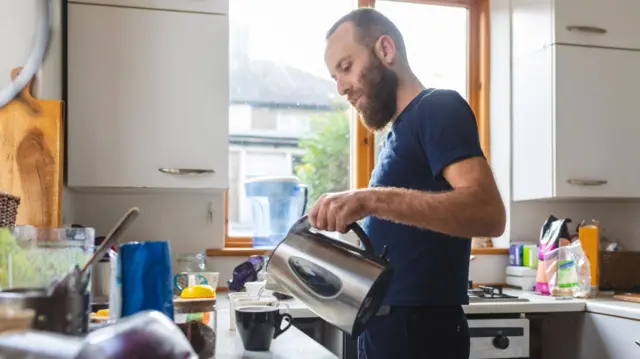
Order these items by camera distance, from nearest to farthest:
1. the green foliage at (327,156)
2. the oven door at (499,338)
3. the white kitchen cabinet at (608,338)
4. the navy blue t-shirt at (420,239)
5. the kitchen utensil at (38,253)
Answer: the kitchen utensil at (38,253) → the navy blue t-shirt at (420,239) → the white kitchen cabinet at (608,338) → the oven door at (499,338) → the green foliage at (327,156)

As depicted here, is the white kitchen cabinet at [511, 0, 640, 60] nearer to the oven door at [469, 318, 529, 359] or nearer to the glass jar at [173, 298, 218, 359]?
the oven door at [469, 318, 529, 359]

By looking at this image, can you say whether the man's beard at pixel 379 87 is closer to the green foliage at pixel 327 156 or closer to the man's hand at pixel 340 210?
the man's hand at pixel 340 210

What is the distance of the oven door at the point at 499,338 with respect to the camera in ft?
6.82

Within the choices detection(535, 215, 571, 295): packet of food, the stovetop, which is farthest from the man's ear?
detection(535, 215, 571, 295): packet of food

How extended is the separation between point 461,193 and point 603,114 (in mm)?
1773

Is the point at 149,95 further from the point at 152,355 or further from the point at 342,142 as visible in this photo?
the point at 152,355

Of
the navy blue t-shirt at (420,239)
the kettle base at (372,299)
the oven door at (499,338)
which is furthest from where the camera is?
the oven door at (499,338)

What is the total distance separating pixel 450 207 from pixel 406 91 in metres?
0.46

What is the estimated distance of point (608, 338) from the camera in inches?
82.0

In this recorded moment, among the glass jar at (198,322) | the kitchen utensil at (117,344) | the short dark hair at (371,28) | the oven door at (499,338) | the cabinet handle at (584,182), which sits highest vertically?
Answer: the short dark hair at (371,28)

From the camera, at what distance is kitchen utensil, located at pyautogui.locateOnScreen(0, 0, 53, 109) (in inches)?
63.7

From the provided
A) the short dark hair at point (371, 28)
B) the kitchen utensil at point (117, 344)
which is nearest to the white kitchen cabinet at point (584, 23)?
the short dark hair at point (371, 28)

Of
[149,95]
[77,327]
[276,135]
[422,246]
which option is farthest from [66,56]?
[77,327]

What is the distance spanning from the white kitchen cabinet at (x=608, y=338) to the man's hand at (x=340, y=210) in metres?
1.30
